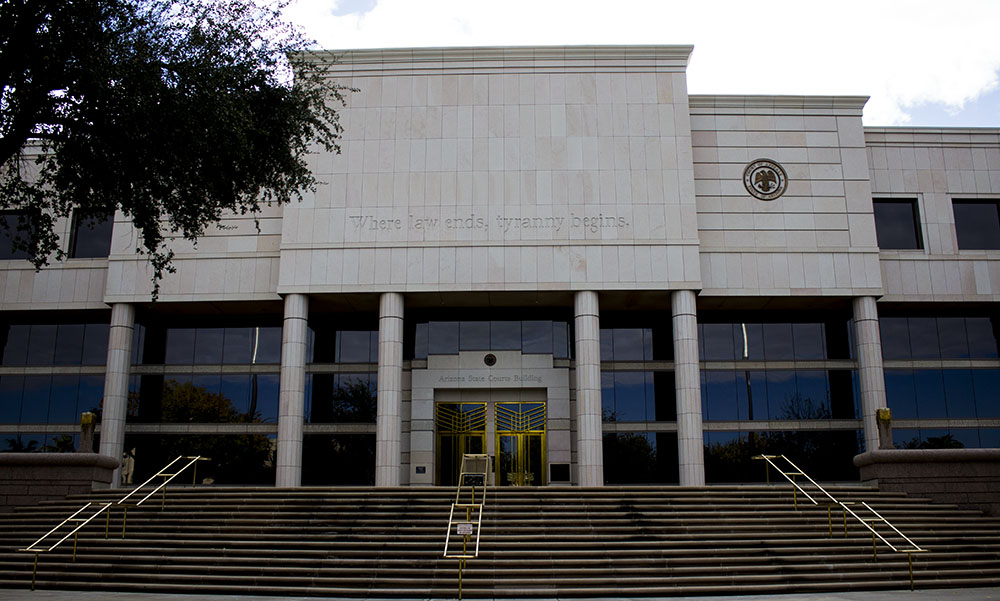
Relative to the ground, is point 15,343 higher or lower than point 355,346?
higher

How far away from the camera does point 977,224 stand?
119 ft

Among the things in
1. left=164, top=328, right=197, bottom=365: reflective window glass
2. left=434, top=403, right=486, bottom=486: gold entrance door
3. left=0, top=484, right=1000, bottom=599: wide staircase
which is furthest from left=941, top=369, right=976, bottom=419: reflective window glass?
left=164, top=328, right=197, bottom=365: reflective window glass

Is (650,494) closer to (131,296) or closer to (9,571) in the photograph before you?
(9,571)

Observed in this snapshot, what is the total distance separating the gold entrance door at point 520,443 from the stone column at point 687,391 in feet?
19.2

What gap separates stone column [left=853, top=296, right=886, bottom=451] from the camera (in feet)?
105

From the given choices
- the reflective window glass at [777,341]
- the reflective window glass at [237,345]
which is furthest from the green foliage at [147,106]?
the reflective window glass at [777,341]

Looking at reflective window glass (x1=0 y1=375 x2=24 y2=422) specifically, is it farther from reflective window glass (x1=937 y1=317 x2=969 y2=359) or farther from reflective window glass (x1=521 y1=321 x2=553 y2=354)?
reflective window glass (x1=937 y1=317 x2=969 y2=359)

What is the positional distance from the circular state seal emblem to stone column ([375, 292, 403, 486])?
15.3 metres

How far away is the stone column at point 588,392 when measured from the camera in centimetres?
3059

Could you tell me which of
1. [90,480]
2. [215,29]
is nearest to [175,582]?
[90,480]

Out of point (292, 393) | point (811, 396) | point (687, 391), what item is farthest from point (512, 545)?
point (811, 396)

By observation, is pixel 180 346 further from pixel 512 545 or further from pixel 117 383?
pixel 512 545

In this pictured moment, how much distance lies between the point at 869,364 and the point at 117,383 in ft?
97.5

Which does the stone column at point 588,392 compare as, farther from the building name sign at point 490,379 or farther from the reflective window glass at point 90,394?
the reflective window glass at point 90,394
